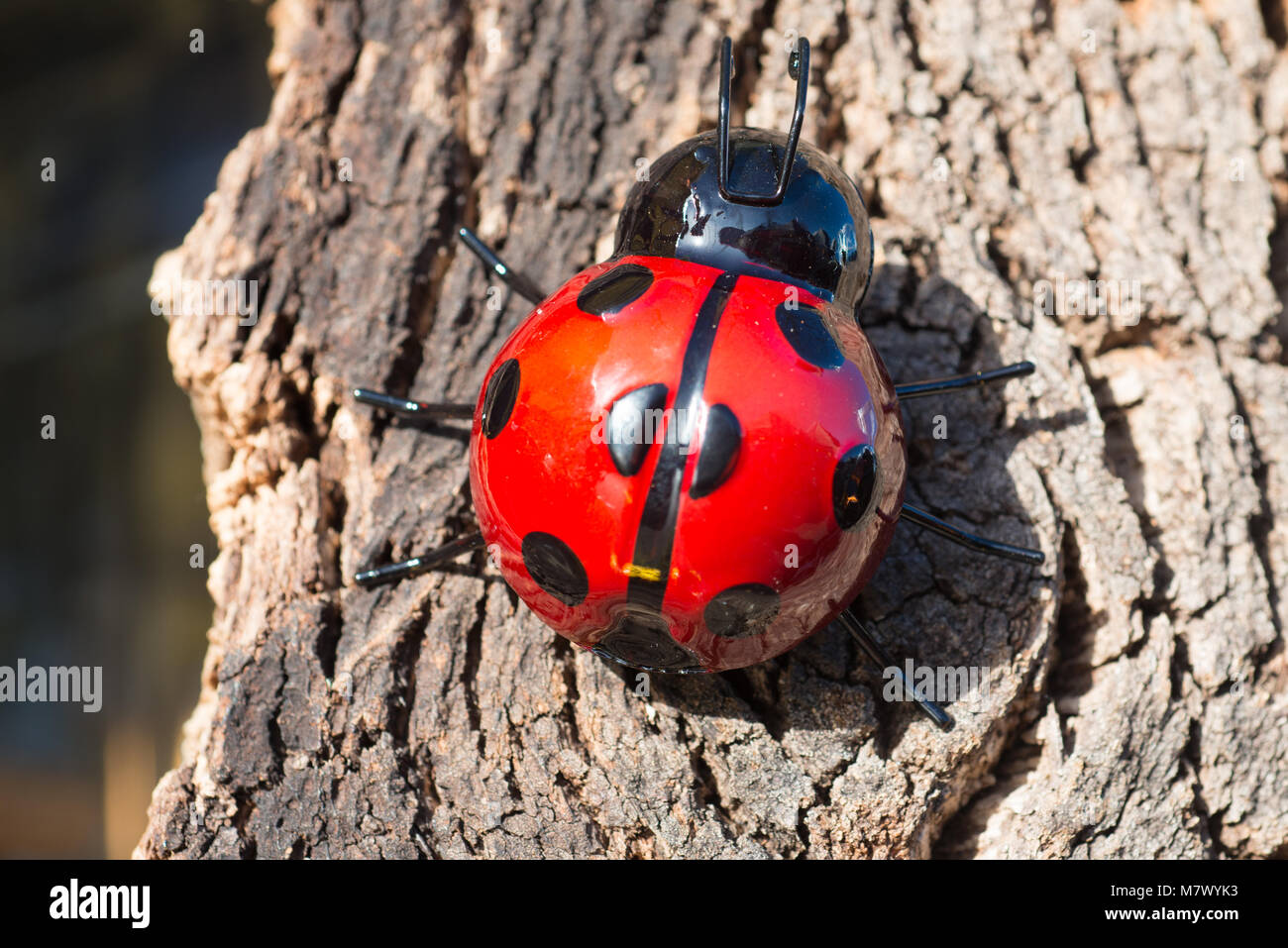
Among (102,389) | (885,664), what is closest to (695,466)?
(885,664)

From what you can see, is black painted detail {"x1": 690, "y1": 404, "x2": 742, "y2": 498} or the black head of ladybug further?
the black head of ladybug

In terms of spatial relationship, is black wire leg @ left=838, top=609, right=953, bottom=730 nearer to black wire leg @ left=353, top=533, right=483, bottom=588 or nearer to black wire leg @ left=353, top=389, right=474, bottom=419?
black wire leg @ left=353, top=533, right=483, bottom=588

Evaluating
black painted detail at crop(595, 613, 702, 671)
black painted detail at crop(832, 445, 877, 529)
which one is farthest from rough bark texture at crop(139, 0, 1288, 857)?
black painted detail at crop(832, 445, 877, 529)

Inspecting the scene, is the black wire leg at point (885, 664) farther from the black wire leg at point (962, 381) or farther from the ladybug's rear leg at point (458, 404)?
the ladybug's rear leg at point (458, 404)

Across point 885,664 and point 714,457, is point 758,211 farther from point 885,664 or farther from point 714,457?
point 885,664
